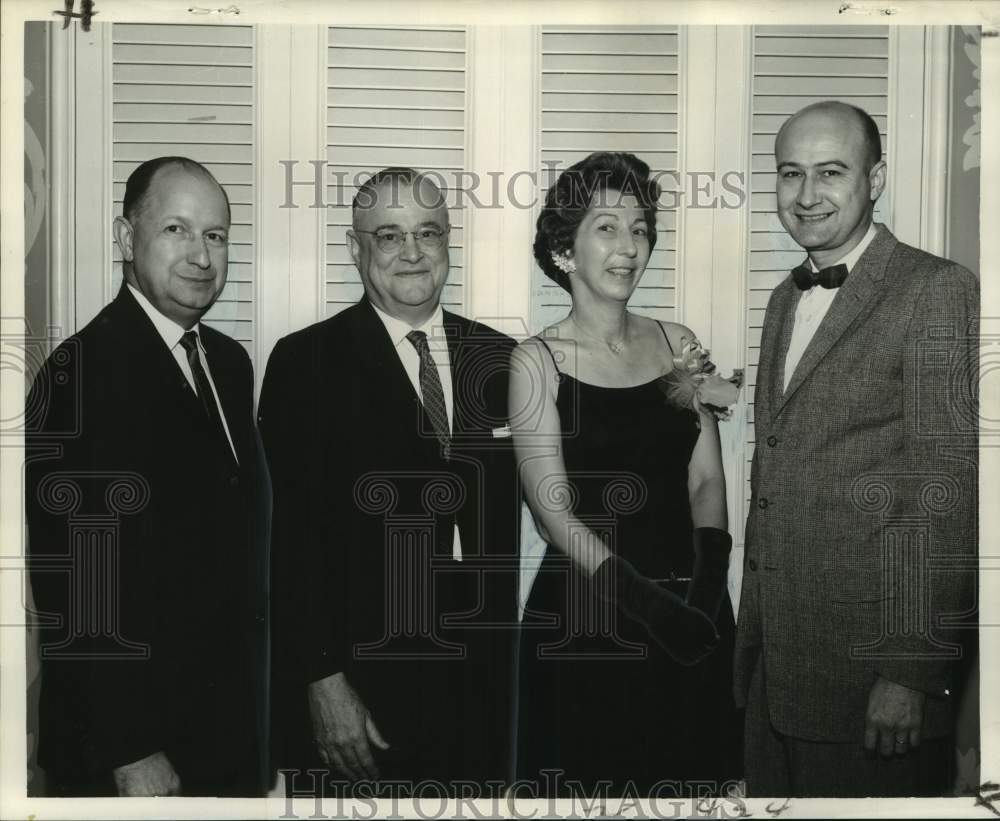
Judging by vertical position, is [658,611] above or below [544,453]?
below

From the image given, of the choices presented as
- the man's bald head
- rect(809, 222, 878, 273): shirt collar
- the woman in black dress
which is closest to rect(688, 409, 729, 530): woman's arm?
the woman in black dress

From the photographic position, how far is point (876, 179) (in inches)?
111

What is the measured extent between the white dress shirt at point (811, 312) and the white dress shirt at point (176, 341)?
1426 mm

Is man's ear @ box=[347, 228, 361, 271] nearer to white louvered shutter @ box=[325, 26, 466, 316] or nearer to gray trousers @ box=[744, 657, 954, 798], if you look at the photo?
white louvered shutter @ box=[325, 26, 466, 316]

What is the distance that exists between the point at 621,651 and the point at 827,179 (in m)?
1.30

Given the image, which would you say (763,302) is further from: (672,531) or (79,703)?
(79,703)

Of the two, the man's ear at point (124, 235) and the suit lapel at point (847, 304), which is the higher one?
the man's ear at point (124, 235)

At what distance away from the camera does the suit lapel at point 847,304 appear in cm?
278

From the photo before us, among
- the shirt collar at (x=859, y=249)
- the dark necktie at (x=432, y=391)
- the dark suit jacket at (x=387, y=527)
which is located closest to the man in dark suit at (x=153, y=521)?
the dark suit jacket at (x=387, y=527)

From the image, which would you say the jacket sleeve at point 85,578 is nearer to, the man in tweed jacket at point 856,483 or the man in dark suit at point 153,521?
the man in dark suit at point 153,521

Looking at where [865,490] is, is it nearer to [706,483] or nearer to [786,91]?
[706,483]

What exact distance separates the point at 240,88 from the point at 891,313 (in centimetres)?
173

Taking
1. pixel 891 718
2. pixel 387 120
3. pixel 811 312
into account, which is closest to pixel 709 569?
pixel 891 718

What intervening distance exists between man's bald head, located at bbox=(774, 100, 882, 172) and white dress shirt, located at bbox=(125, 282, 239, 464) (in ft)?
5.08
